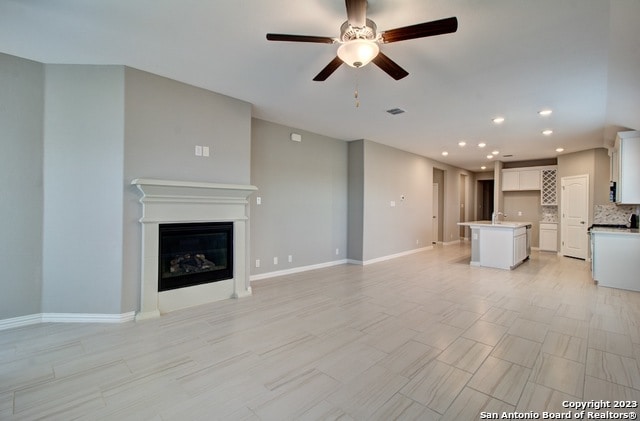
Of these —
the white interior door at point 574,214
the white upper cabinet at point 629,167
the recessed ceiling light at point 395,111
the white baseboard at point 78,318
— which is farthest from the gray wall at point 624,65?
Result: the white baseboard at point 78,318

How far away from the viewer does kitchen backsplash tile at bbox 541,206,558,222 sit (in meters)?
8.47

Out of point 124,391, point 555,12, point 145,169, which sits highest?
point 555,12

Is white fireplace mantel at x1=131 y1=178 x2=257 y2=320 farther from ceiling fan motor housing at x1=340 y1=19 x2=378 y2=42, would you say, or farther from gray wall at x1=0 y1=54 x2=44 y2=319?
ceiling fan motor housing at x1=340 y1=19 x2=378 y2=42

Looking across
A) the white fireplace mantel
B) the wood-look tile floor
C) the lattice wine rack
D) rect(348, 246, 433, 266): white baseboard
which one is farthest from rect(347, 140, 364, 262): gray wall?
the lattice wine rack

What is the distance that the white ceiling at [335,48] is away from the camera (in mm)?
2213

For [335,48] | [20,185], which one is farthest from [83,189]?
[335,48]

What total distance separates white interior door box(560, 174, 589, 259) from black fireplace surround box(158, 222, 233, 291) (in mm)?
8403

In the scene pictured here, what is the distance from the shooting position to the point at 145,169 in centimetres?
332

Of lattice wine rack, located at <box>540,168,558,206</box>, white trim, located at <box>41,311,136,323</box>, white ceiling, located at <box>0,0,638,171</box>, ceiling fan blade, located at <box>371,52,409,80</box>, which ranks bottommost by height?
white trim, located at <box>41,311,136,323</box>

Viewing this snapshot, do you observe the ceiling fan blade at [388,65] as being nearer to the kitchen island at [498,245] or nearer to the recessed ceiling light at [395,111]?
the recessed ceiling light at [395,111]

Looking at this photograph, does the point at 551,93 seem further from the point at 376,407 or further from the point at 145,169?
the point at 145,169

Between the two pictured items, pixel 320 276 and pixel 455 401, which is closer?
pixel 455 401

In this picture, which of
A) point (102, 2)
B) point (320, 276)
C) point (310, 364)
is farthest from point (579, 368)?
point (102, 2)

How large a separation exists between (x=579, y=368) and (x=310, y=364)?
84.7 inches
